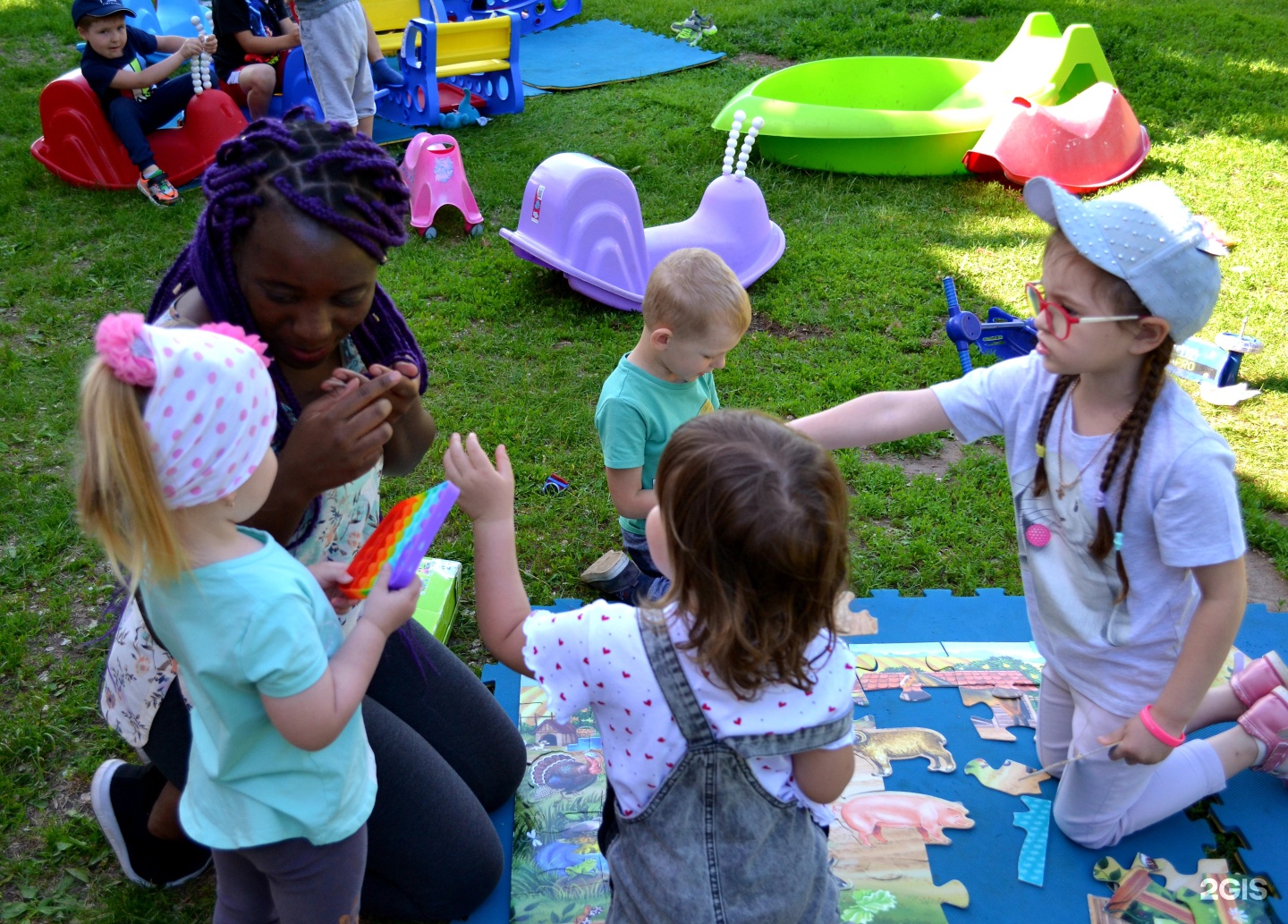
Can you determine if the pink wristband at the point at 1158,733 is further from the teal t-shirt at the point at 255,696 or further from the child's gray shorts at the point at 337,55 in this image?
the child's gray shorts at the point at 337,55

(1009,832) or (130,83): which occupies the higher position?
(130,83)

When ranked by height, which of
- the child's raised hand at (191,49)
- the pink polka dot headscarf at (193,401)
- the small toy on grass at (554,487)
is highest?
the pink polka dot headscarf at (193,401)

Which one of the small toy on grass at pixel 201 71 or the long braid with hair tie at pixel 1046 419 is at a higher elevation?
the long braid with hair tie at pixel 1046 419

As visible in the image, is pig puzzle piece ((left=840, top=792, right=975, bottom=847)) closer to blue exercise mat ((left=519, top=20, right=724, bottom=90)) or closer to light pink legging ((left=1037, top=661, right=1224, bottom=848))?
light pink legging ((left=1037, top=661, right=1224, bottom=848))

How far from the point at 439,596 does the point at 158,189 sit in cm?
406

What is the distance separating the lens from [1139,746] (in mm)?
1938

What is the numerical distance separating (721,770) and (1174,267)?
1239 millimetres

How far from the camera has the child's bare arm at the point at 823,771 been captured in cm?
147

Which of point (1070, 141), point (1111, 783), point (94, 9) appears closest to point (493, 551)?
point (1111, 783)

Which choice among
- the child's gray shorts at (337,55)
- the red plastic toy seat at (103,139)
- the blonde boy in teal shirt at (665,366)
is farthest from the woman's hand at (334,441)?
the red plastic toy seat at (103,139)

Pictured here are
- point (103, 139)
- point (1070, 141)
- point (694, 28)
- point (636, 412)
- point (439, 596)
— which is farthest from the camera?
point (694, 28)

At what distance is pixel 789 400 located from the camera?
12.8ft

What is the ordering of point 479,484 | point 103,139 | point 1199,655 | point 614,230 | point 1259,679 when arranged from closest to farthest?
1. point 479,484
2. point 1199,655
3. point 1259,679
4. point 614,230
5. point 103,139

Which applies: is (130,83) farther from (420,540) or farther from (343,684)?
(343,684)
